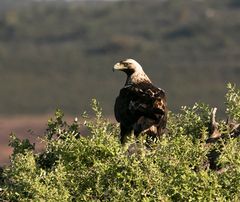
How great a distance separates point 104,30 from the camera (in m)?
91.1

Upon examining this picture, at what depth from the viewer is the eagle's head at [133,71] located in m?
12.7

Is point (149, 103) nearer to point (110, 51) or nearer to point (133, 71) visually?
point (133, 71)

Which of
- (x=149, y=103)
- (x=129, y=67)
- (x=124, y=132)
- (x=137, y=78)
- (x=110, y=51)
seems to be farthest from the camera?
(x=110, y=51)

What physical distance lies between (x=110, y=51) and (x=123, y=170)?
69235 mm

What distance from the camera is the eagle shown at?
11.2 metres

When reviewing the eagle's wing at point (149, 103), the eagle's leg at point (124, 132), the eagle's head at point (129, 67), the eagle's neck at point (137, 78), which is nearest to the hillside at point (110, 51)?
the eagle's head at point (129, 67)

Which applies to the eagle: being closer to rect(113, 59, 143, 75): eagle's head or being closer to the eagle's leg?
the eagle's leg

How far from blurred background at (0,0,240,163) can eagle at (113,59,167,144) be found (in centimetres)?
2754

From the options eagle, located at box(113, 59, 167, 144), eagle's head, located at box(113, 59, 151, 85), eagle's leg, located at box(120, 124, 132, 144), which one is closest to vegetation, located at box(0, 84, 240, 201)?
eagle's leg, located at box(120, 124, 132, 144)

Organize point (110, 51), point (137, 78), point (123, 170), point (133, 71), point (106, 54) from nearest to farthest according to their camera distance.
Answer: point (123, 170) → point (137, 78) → point (133, 71) → point (106, 54) → point (110, 51)

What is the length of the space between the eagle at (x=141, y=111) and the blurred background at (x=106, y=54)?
27.5 meters

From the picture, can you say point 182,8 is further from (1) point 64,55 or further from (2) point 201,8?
(1) point 64,55

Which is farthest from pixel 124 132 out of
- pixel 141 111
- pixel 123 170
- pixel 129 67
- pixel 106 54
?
pixel 106 54

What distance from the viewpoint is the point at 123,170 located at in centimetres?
818
